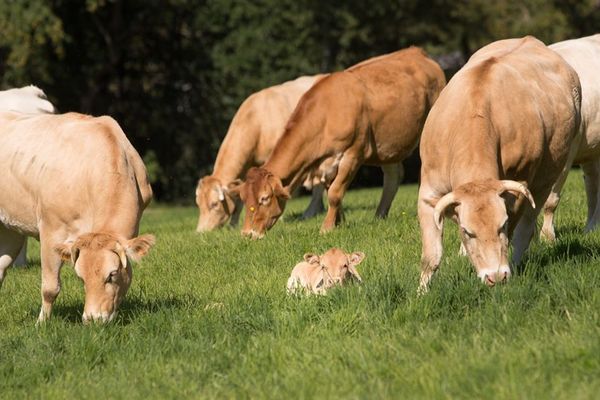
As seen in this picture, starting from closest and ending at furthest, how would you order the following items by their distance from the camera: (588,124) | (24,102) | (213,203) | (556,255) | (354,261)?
(354,261) < (556,255) < (588,124) < (24,102) < (213,203)

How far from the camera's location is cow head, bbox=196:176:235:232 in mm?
16859

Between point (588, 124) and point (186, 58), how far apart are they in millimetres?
26868

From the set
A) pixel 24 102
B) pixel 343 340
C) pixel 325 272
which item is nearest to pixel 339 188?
pixel 24 102

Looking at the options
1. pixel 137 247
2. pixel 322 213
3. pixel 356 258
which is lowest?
pixel 322 213

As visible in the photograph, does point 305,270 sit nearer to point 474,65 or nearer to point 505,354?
point 474,65

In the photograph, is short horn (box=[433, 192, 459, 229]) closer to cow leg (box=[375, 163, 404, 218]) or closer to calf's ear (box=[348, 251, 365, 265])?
calf's ear (box=[348, 251, 365, 265])

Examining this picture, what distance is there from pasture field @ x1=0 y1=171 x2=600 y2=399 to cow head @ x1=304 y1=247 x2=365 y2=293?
0.23m

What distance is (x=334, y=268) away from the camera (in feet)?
29.7

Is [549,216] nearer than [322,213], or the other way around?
[549,216]

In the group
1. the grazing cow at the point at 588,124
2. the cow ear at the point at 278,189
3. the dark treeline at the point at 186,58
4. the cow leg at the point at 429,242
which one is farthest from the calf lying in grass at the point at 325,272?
the dark treeline at the point at 186,58

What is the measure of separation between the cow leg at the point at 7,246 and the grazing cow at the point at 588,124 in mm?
5281

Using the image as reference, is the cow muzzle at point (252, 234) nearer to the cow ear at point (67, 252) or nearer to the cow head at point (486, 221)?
the cow ear at point (67, 252)

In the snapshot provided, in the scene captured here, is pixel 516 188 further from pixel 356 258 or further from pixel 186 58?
pixel 186 58

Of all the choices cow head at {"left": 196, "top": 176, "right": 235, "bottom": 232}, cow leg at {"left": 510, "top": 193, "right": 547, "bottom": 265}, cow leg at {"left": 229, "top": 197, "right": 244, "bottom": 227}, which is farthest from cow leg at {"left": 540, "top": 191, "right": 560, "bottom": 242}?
cow leg at {"left": 229, "top": 197, "right": 244, "bottom": 227}
